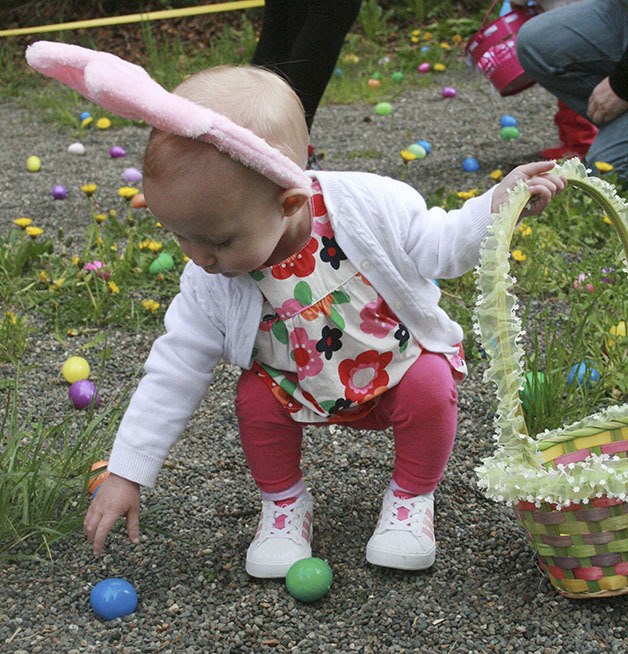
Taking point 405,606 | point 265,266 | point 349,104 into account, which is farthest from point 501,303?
point 349,104

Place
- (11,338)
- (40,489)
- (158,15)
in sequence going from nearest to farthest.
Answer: (40,489) < (11,338) < (158,15)

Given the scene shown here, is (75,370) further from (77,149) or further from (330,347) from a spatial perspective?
(77,149)

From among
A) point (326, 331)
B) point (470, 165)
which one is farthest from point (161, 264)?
point (470, 165)

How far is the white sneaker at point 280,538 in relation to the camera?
197 centimetres

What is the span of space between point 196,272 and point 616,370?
1.08m

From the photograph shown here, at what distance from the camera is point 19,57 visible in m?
7.38

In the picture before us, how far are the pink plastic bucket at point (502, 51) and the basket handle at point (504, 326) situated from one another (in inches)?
108

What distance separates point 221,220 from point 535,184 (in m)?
0.56

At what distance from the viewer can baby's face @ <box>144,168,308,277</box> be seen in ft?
5.45

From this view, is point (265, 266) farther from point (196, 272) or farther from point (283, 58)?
point (283, 58)

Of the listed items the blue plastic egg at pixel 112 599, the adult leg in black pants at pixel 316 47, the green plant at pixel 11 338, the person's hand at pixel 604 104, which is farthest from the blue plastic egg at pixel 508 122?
the blue plastic egg at pixel 112 599

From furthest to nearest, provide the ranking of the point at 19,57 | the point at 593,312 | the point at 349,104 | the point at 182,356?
1. the point at 19,57
2. the point at 349,104
3. the point at 593,312
4. the point at 182,356

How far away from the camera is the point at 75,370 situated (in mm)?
2713

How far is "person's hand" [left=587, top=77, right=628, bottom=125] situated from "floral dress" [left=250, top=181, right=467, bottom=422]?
202 centimetres
